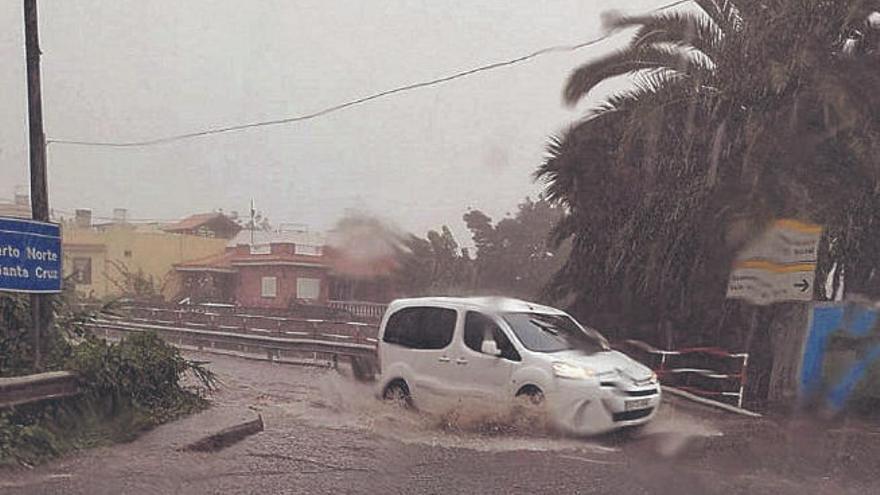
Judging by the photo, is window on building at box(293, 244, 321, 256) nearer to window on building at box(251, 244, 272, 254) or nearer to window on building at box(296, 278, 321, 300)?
window on building at box(296, 278, 321, 300)

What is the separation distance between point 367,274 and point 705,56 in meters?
5.83

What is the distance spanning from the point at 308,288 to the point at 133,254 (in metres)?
2.98

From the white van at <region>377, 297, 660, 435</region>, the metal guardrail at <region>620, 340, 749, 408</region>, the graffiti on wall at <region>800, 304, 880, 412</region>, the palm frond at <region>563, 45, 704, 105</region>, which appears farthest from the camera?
the palm frond at <region>563, 45, 704, 105</region>

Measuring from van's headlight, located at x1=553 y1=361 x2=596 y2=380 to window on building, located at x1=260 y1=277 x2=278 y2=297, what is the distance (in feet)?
12.9

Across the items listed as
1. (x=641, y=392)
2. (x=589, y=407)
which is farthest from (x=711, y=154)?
(x=589, y=407)

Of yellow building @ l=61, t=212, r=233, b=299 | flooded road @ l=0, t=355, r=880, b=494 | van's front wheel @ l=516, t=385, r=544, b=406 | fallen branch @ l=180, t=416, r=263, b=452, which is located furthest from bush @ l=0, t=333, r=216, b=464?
van's front wheel @ l=516, t=385, r=544, b=406

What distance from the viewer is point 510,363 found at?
9055mm

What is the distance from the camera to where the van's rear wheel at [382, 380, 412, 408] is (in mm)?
9625

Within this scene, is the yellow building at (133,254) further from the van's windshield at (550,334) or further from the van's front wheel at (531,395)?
the van's front wheel at (531,395)

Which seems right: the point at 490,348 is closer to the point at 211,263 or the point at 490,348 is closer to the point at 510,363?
the point at 510,363

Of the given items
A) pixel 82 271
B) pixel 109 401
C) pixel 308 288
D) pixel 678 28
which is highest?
pixel 678 28

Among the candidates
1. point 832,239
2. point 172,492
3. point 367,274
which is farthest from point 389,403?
point 832,239

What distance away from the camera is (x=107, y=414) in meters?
8.50

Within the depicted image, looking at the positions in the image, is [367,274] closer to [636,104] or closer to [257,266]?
[257,266]
